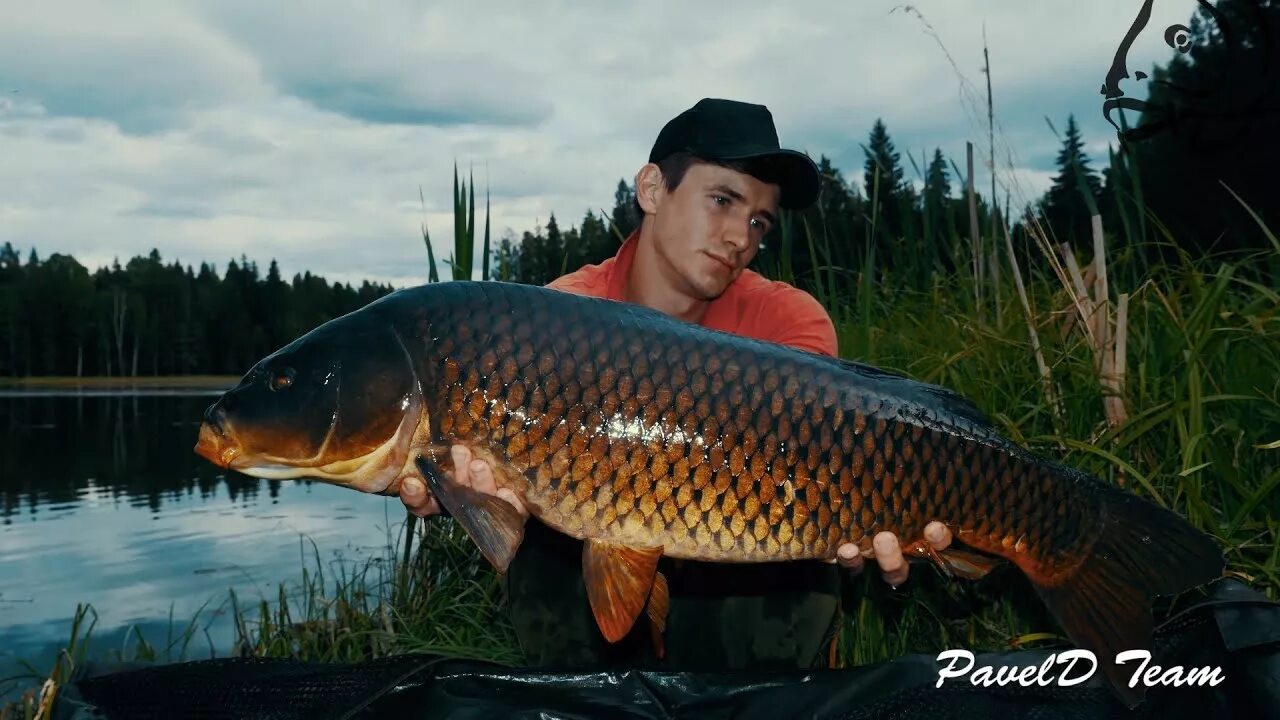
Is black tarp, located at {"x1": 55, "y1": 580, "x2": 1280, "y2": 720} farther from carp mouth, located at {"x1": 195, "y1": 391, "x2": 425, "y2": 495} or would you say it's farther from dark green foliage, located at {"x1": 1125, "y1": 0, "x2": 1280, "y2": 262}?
dark green foliage, located at {"x1": 1125, "y1": 0, "x2": 1280, "y2": 262}

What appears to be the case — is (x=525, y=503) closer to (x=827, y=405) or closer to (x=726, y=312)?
(x=827, y=405)

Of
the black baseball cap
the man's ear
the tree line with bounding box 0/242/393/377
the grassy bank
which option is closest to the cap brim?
the black baseball cap

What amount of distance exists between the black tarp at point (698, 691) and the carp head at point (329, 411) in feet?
1.38

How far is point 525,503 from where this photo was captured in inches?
60.8

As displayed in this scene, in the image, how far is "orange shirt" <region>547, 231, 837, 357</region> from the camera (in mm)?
2221

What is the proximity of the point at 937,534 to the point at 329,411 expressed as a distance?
3.20ft

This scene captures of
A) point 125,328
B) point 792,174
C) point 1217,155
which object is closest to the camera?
point 792,174

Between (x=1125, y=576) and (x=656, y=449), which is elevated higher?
(x=656, y=449)

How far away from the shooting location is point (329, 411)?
155 centimetres

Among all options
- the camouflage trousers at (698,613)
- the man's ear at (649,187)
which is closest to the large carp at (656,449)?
the camouflage trousers at (698,613)

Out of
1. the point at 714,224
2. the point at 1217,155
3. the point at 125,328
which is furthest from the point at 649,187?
the point at 125,328

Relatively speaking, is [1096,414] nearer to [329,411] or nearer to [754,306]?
[754,306]

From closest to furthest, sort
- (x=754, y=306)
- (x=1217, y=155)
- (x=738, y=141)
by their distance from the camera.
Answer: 1. (x=738, y=141)
2. (x=754, y=306)
3. (x=1217, y=155)

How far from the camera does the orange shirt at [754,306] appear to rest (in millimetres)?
2221
